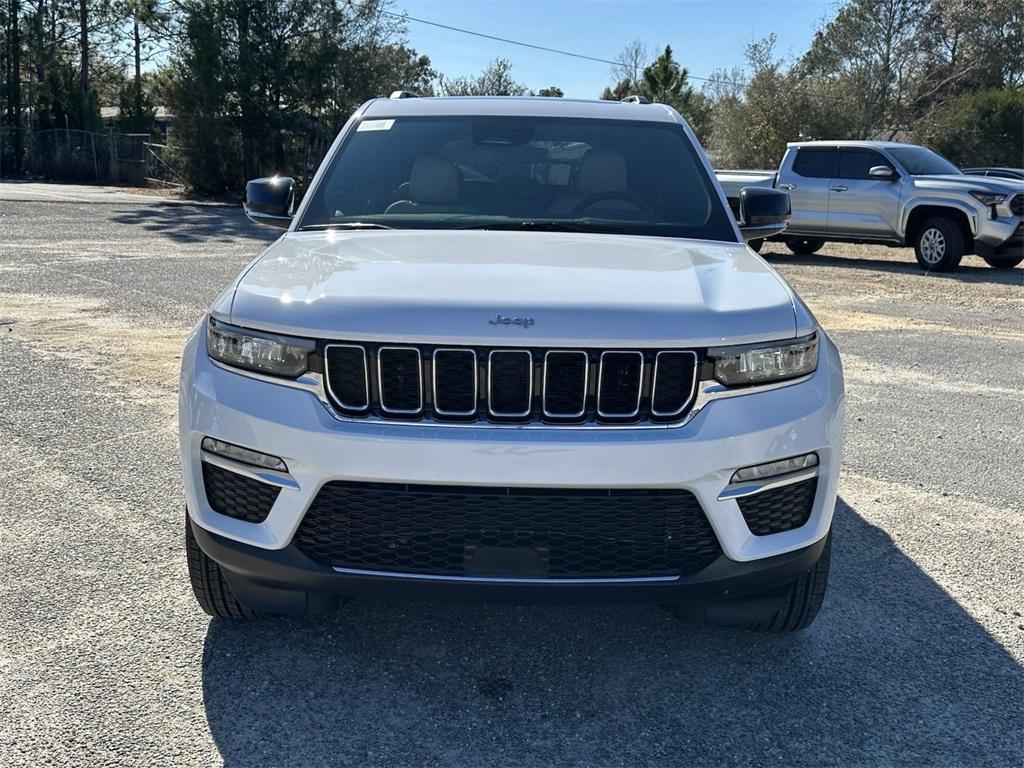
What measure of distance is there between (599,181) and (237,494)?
2.12 m

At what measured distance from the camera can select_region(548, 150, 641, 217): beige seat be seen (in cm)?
395

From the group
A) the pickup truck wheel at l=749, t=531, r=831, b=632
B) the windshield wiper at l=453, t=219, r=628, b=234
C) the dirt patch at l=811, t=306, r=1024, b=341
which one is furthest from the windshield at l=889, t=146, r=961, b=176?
the pickup truck wheel at l=749, t=531, r=831, b=632

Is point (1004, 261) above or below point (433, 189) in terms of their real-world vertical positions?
below

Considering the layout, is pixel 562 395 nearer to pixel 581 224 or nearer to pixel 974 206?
pixel 581 224

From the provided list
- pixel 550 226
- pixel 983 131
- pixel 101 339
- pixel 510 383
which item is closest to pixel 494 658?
pixel 510 383

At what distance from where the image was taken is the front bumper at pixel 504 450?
252 cm

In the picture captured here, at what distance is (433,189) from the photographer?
3998mm

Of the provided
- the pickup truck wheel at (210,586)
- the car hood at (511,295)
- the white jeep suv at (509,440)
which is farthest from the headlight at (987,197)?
the pickup truck wheel at (210,586)

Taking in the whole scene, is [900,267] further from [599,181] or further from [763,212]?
[599,181]

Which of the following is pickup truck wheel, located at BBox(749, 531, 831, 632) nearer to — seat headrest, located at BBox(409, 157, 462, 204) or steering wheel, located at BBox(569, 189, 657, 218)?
steering wheel, located at BBox(569, 189, 657, 218)

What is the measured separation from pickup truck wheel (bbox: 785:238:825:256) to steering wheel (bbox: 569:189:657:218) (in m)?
13.1

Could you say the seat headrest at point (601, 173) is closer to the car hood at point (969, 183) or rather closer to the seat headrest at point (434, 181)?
the seat headrest at point (434, 181)

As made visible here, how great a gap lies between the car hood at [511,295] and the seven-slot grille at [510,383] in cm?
4

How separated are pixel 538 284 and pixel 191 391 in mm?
1061
